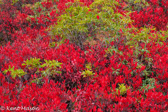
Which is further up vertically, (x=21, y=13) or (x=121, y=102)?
(x=21, y=13)

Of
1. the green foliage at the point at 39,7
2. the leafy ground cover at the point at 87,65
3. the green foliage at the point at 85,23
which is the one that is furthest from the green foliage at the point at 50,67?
the green foliage at the point at 39,7

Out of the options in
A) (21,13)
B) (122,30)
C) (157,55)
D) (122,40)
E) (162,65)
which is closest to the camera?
(162,65)

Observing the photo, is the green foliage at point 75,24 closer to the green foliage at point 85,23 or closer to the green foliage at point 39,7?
the green foliage at point 85,23

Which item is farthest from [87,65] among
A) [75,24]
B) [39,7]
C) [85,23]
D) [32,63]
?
[39,7]

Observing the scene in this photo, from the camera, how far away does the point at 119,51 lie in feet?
16.4

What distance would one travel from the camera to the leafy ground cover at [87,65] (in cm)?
324

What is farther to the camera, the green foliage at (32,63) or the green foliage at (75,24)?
the green foliage at (75,24)

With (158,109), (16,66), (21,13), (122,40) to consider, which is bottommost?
(158,109)

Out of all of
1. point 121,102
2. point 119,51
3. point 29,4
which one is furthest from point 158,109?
point 29,4

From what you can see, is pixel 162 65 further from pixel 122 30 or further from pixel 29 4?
pixel 29 4

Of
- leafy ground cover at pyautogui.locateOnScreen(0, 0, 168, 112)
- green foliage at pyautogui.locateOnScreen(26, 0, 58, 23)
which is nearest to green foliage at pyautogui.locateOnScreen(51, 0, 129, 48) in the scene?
leafy ground cover at pyautogui.locateOnScreen(0, 0, 168, 112)

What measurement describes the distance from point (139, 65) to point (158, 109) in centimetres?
147

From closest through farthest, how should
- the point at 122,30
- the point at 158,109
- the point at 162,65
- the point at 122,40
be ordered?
1. the point at 158,109
2. the point at 162,65
3. the point at 122,40
4. the point at 122,30

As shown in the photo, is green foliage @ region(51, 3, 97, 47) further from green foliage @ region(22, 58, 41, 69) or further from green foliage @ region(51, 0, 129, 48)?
green foliage @ region(22, 58, 41, 69)
